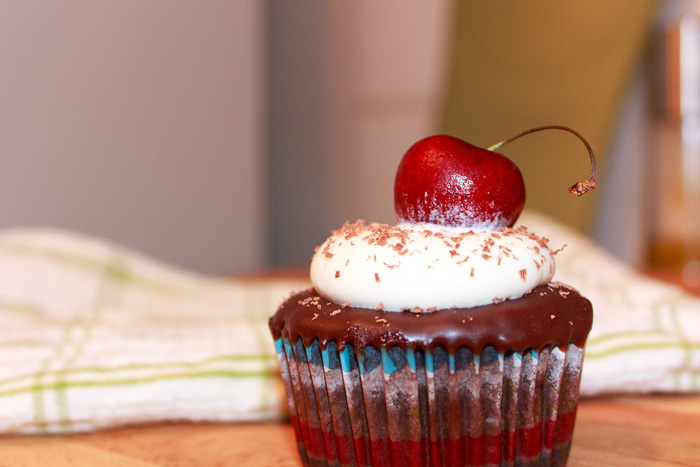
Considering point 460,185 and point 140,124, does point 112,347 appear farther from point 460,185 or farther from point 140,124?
point 140,124

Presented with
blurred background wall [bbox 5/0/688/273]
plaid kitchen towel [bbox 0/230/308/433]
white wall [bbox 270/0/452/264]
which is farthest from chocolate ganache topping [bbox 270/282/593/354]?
white wall [bbox 270/0/452/264]

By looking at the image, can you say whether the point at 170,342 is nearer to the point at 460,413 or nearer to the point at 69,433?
the point at 69,433

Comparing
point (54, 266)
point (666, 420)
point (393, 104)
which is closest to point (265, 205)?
point (393, 104)

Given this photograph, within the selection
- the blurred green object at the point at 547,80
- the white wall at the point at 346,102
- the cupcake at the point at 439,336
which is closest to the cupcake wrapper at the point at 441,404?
the cupcake at the point at 439,336

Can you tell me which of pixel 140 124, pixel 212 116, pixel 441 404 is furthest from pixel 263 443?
pixel 212 116

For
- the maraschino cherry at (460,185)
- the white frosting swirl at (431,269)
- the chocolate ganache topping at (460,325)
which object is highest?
the maraschino cherry at (460,185)

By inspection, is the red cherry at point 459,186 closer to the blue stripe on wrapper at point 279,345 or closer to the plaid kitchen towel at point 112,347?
the blue stripe on wrapper at point 279,345
